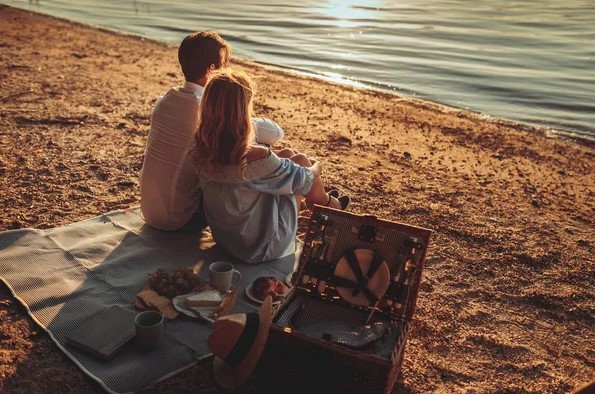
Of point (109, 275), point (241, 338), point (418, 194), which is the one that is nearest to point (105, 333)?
point (109, 275)

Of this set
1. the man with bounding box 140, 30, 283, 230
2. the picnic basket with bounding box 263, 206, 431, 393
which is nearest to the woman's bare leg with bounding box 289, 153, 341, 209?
the man with bounding box 140, 30, 283, 230

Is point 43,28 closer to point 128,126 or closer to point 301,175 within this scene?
point 128,126

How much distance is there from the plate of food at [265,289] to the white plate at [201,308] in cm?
24

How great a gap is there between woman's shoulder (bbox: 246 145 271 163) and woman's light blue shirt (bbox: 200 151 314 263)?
1.0 inches

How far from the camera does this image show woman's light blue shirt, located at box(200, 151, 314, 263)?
404 cm

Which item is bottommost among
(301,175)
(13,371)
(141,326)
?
(13,371)

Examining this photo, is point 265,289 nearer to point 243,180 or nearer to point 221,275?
point 221,275

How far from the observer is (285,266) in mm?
4402

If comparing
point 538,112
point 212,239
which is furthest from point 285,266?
point 538,112

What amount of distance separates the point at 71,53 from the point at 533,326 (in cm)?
1045

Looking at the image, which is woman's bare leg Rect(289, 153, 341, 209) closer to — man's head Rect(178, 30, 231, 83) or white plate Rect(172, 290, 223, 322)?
man's head Rect(178, 30, 231, 83)

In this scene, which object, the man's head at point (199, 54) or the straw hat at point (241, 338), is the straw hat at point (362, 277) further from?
the man's head at point (199, 54)

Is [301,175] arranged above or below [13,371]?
above

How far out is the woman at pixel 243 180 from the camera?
Result: 3779 millimetres
